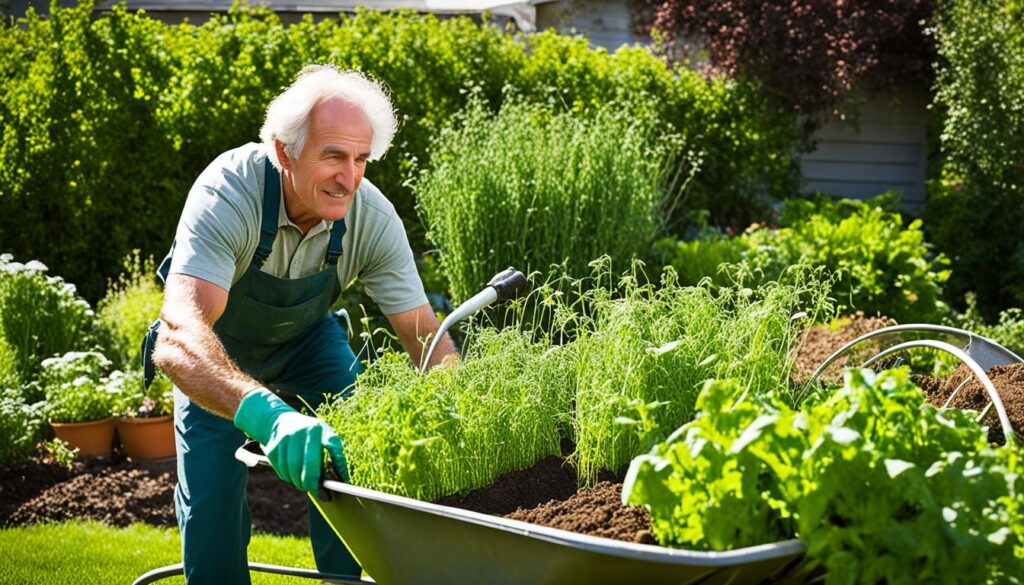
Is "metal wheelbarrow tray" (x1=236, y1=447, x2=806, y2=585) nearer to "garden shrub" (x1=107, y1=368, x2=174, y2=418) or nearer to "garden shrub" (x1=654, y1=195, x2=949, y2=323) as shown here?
"garden shrub" (x1=107, y1=368, x2=174, y2=418)

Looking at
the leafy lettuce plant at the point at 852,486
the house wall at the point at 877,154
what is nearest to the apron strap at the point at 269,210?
the leafy lettuce plant at the point at 852,486

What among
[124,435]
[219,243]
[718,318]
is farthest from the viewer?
[124,435]

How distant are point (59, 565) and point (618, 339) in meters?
2.51

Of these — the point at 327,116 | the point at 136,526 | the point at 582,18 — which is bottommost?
the point at 136,526

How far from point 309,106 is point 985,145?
21.2 ft

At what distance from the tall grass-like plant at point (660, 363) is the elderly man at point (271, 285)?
49 centimetres

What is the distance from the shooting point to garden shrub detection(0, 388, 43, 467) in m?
4.42

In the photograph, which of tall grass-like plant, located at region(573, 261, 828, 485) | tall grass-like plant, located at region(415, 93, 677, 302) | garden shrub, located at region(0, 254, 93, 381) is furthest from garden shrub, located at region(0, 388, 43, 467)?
tall grass-like plant, located at region(573, 261, 828, 485)

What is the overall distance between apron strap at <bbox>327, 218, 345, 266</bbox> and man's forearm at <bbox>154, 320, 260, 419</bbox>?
19.9 inches

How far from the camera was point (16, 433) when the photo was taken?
4496 mm

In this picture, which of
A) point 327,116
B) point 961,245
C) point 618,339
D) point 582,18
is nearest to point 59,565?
point 327,116

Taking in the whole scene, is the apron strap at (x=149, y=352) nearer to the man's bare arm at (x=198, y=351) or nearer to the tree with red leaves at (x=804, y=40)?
the man's bare arm at (x=198, y=351)

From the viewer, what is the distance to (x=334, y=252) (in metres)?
2.65

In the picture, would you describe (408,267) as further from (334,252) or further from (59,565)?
(59,565)
